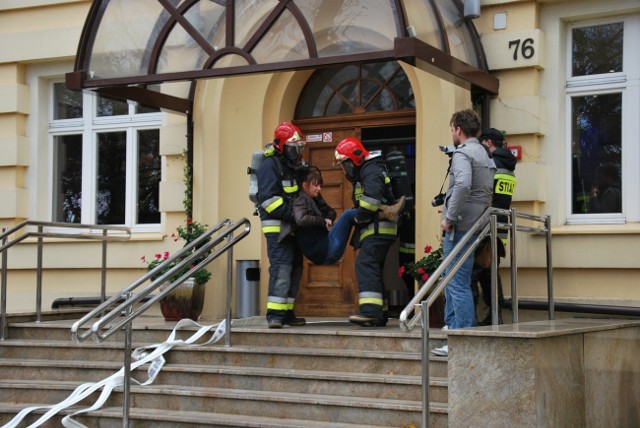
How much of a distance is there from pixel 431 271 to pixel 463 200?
1.76 m

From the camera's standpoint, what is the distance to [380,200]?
948 cm

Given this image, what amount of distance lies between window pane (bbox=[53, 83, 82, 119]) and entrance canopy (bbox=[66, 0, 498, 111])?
2010 mm

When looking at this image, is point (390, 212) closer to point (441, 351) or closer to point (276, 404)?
point (441, 351)

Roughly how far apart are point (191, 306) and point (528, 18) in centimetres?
450

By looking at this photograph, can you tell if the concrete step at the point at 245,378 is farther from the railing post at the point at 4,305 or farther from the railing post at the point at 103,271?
the railing post at the point at 103,271

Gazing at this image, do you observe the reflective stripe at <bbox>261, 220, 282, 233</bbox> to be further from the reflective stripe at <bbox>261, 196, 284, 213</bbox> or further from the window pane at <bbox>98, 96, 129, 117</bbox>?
the window pane at <bbox>98, 96, 129, 117</bbox>

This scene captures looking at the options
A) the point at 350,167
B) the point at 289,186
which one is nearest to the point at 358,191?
the point at 350,167

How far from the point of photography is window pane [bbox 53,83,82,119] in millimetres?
13195

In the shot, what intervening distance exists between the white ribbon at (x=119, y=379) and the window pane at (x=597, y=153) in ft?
12.3

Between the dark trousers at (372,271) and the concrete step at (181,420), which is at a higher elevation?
the dark trousers at (372,271)

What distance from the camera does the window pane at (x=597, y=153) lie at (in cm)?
1020

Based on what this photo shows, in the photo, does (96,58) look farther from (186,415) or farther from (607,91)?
(607,91)

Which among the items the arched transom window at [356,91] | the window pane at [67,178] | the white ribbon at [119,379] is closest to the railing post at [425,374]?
the white ribbon at [119,379]

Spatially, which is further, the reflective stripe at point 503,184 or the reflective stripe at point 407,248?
the reflective stripe at point 407,248
